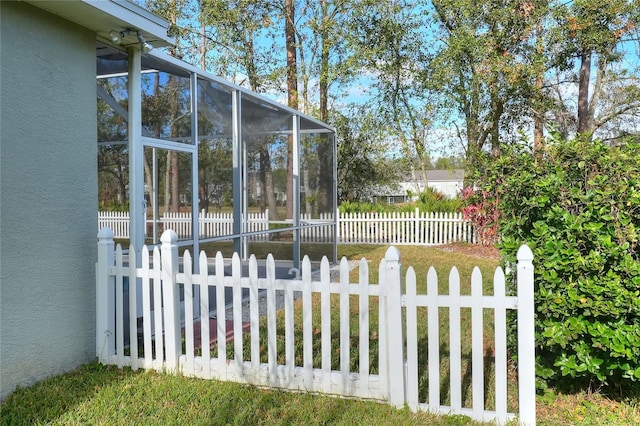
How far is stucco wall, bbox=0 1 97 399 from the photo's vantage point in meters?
3.44

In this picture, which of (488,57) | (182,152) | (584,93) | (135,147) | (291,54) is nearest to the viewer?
(135,147)

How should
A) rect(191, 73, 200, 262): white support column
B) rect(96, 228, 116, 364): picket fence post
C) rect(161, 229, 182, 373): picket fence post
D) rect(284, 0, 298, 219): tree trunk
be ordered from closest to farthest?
1. rect(161, 229, 182, 373): picket fence post
2. rect(96, 228, 116, 364): picket fence post
3. rect(191, 73, 200, 262): white support column
4. rect(284, 0, 298, 219): tree trunk

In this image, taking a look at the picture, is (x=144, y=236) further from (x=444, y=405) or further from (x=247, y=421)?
(x=444, y=405)

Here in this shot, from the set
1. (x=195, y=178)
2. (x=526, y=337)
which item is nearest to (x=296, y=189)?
Answer: (x=195, y=178)

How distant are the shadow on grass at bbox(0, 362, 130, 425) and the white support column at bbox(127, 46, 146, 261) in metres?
1.14

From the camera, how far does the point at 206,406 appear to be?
10.7ft

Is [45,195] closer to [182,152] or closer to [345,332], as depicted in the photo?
[182,152]

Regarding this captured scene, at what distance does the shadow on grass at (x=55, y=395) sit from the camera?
10.2ft

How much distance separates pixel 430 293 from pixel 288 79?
648 inches

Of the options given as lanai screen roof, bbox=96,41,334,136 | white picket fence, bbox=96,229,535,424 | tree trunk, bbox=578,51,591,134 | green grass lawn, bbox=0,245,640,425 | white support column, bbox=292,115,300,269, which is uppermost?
tree trunk, bbox=578,51,591,134

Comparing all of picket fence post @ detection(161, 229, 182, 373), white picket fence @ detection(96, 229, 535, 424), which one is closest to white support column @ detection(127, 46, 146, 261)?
white picket fence @ detection(96, 229, 535, 424)

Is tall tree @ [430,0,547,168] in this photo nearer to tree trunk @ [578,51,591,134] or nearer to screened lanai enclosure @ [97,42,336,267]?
tree trunk @ [578,51,591,134]

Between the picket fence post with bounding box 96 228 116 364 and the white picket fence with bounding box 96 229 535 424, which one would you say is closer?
the white picket fence with bounding box 96 229 535 424

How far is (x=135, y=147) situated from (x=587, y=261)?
12.9ft
